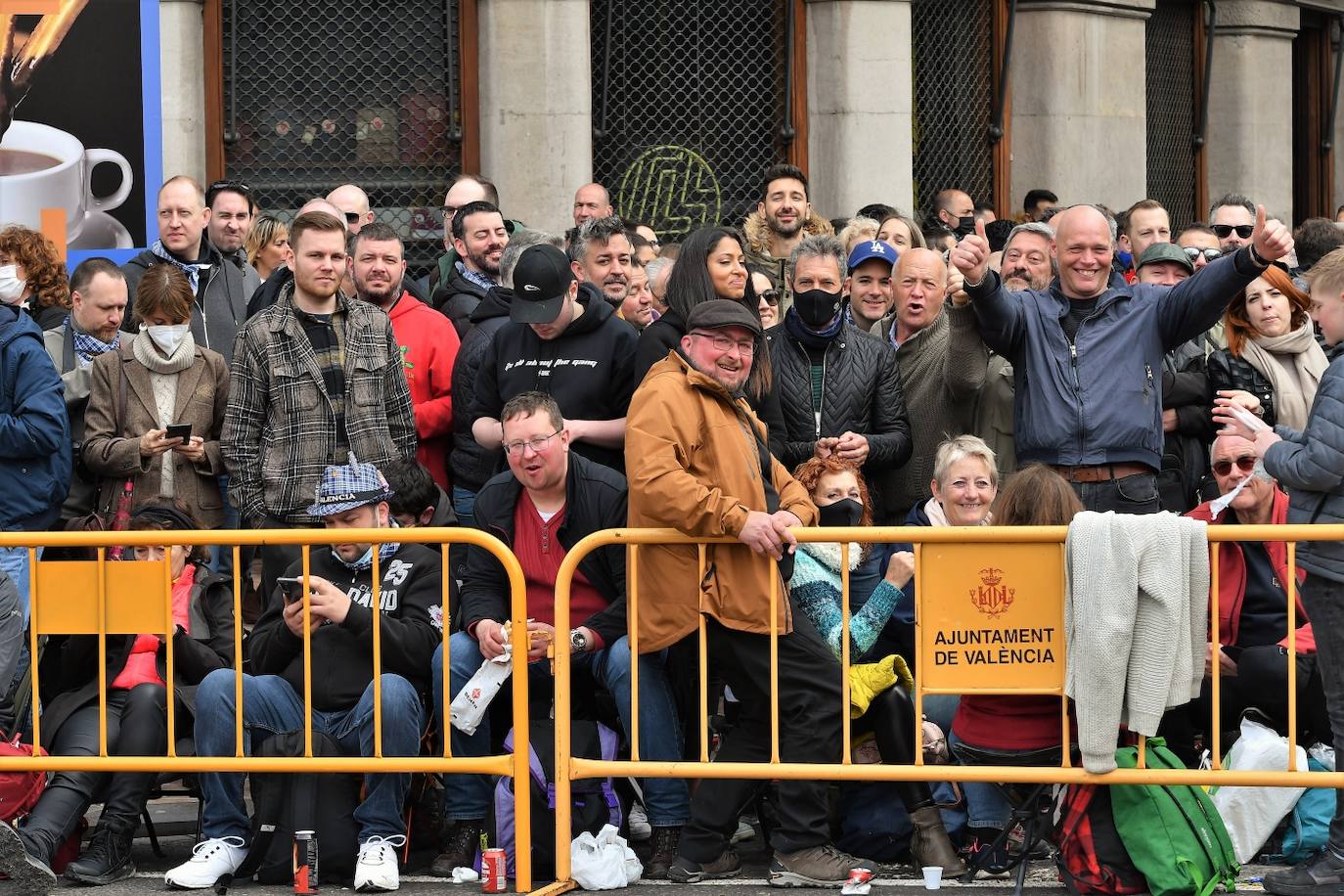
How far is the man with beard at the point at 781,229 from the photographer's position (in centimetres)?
1062

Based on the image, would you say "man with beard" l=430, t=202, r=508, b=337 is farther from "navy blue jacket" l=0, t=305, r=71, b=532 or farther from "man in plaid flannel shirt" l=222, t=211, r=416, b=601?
"navy blue jacket" l=0, t=305, r=71, b=532

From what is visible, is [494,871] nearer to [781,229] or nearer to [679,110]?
[781,229]

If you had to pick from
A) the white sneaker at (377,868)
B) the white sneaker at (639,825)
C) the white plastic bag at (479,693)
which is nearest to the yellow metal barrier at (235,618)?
the white plastic bag at (479,693)

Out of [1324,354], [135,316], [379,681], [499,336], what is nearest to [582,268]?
[499,336]

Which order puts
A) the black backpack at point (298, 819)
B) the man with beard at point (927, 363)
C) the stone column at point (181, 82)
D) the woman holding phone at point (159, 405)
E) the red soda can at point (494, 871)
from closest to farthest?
the red soda can at point (494, 871), the black backpack at point (298, 819), the man with beard at point (927, 363), the woman holding phone at point (159, 405), the stone column at point (181, 82)

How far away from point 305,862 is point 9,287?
10.7 ft

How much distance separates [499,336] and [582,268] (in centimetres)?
109

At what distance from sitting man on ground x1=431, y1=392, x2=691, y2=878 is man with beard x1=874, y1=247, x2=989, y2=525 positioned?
1714mm

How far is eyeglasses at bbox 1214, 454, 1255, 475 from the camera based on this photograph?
7898 millimetres

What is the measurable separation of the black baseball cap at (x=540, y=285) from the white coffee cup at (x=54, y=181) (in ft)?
15.1

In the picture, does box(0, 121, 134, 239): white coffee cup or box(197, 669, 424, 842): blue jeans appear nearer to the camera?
box(197, 669, 424, 842): blue jeans

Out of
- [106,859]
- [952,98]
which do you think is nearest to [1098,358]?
[106,859]

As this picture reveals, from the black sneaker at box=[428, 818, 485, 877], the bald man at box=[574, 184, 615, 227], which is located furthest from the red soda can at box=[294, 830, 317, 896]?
the bald man at box=[574, 184, 615, 227]

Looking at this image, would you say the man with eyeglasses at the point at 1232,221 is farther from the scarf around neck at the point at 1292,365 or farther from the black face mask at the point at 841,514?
the black face mask at the point at 841,514
